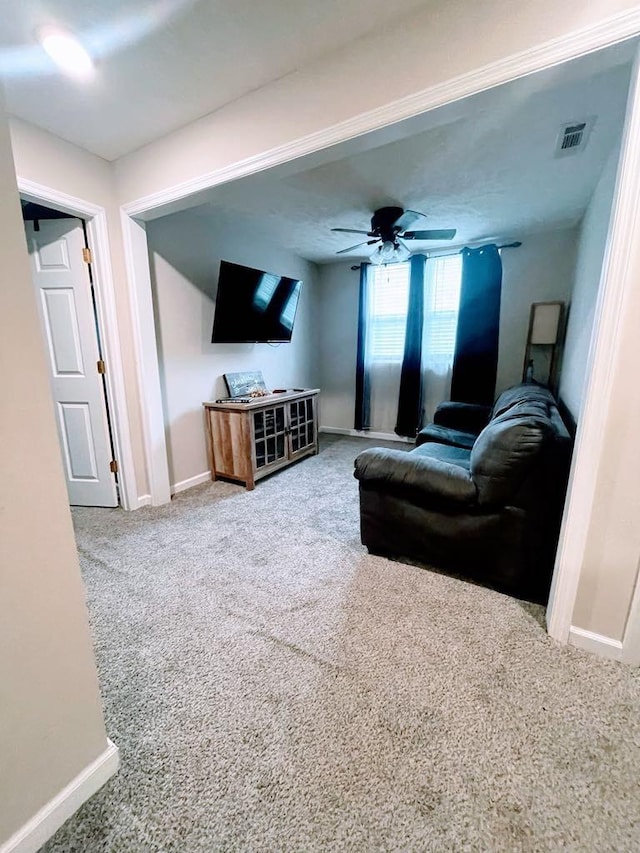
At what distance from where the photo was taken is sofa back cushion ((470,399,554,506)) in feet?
4.94

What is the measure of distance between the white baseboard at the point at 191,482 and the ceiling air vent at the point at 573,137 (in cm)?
346

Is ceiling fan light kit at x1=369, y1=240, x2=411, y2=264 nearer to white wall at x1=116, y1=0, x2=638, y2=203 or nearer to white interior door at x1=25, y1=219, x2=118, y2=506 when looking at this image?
white wall at x1=116, y1=0, x2=638, y2=203

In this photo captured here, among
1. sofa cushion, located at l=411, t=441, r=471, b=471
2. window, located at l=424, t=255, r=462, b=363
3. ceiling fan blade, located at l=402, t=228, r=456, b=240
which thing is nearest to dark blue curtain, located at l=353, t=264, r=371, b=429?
window, located at l=424, t=255, r=462, b=363

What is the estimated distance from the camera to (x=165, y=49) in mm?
1452

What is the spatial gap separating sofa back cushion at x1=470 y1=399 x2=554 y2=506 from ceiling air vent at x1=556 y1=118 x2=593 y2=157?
152 cm

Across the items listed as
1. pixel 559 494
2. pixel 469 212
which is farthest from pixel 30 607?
pixel 469 212

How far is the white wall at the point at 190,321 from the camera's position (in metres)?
2.79

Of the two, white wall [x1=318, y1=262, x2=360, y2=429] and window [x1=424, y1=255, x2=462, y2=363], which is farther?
white wall [x1=318, y1=262, x2=360, y2=429]

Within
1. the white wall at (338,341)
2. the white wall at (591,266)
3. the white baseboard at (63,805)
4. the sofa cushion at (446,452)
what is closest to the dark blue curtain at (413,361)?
the white wall at (338,341)

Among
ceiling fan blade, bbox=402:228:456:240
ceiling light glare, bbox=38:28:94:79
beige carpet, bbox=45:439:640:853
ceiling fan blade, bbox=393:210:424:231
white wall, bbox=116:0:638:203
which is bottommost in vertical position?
beige carpet, bbox=45:439:640:853

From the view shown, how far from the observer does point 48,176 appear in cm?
200

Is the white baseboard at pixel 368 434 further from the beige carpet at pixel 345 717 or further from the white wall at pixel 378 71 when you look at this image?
the white wall at pixel 378 71

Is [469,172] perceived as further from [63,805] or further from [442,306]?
[63,805]

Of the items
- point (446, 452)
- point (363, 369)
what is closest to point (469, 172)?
point (446, 452)
